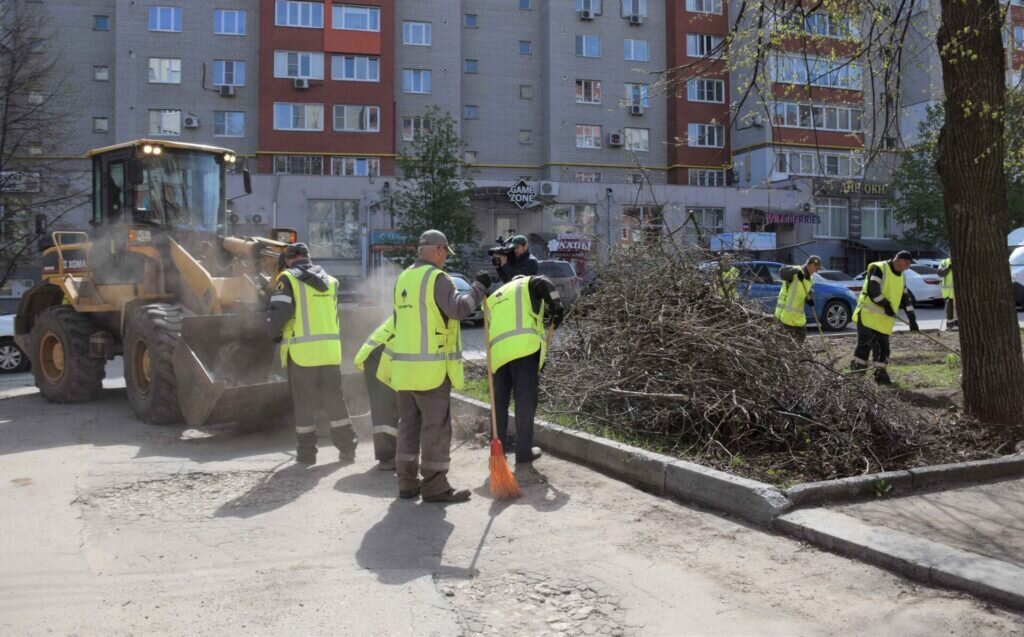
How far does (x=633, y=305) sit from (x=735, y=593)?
14.3 feet

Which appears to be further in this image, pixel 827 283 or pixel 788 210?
pixel 788 210

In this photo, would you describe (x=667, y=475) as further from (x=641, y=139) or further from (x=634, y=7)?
(x=634, y=7)

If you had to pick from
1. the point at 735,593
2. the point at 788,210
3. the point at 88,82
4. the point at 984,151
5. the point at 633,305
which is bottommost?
the point at 735,593

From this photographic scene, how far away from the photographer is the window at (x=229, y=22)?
39.3 meters

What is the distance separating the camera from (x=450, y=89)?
136 feet

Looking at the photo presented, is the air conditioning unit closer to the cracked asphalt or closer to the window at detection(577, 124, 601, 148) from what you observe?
the window at detection(577, 124, 601, 148)

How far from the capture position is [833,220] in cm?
4325

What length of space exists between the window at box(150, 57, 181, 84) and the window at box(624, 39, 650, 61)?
22.3m

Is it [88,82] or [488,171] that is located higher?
[88,82]

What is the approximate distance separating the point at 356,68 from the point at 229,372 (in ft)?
112

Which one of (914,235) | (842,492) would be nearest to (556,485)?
(842,492)

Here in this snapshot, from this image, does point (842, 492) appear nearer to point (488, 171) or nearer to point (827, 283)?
point (827, 283)

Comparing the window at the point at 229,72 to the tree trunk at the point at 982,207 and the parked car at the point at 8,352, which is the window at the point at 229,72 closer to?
the parked car at the point at 8,352

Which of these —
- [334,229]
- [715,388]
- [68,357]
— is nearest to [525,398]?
[715,388]
